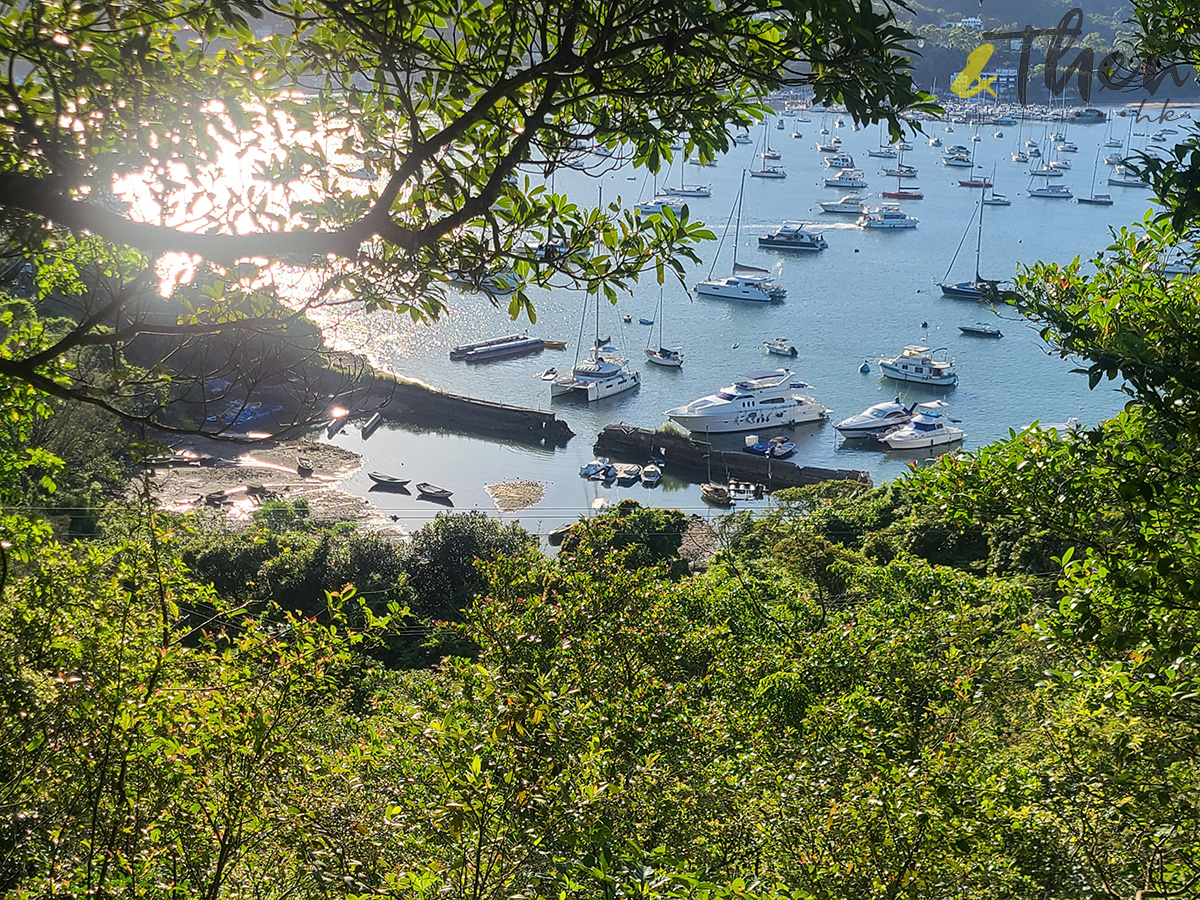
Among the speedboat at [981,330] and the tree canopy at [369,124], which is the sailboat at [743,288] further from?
the tree canopy at [369,124]

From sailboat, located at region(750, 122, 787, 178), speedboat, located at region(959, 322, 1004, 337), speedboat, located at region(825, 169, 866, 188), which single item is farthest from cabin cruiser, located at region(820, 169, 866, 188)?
speedboat, located at region(959, 322, 1004, 337)

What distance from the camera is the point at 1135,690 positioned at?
12.6ft

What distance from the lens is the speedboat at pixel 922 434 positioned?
3425 centimetres

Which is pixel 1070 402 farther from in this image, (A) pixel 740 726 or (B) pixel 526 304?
(B) pixel 526 304

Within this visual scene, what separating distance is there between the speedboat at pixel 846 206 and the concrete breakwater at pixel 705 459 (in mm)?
40183

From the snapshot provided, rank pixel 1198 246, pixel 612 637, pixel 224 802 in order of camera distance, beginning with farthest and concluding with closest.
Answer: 1. pixel 612 637
2. pixel 1198 246
3. pixel 224 802

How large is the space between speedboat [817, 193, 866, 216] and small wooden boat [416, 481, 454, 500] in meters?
47.2

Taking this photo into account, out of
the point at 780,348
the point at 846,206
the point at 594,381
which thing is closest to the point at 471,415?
the point at 594,381

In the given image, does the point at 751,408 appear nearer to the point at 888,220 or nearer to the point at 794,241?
the point at 794,241

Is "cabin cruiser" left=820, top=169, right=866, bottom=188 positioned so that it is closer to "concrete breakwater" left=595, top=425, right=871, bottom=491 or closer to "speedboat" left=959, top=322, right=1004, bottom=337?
"speedboat" left=959, top=322, right=1004, bottom=337

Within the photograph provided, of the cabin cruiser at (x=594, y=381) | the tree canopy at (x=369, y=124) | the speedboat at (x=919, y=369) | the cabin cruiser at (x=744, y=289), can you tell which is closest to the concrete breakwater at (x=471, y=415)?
the cabin cruiser at (x=594, y=381)

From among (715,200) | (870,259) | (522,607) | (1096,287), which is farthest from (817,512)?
(715,200)

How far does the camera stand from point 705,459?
33.6 meters

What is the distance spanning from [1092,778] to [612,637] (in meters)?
3.15
